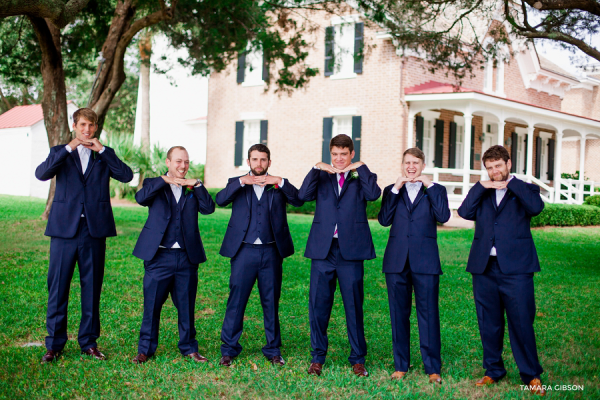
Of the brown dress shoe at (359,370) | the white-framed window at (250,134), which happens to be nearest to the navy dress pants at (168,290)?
the brown dress shoe at (359,370)

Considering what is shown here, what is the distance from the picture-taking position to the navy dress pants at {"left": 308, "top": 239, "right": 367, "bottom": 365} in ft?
16.9

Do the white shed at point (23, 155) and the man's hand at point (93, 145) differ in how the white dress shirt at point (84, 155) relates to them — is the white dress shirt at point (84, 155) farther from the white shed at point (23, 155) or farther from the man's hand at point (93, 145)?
the white shed at point (23, 155)

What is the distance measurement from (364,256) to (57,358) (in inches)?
111

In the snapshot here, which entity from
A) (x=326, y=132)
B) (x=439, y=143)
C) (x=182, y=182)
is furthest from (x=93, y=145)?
(x=439, y=143)

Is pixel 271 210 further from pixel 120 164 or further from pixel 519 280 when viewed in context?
pixel 519 280

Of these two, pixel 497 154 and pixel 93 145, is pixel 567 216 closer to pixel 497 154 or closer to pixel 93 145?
pixel 497 154

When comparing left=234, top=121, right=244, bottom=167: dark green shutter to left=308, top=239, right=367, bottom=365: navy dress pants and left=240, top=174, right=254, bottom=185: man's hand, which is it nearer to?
left=240, top=174, right=254, bottom=185: man's hand

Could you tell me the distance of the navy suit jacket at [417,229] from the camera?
16.5ft

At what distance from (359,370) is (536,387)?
1383mm

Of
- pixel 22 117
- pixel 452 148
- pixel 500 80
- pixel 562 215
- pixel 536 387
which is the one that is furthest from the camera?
pixel 22 117

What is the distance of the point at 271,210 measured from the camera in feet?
17.8

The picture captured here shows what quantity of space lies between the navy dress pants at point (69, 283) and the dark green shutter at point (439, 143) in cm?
1672

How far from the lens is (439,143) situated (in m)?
20.9

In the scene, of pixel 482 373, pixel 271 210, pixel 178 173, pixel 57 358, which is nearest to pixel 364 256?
pixel 271 210
